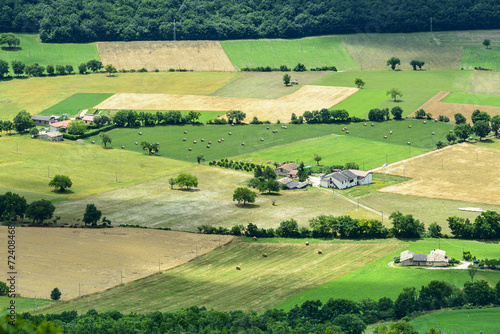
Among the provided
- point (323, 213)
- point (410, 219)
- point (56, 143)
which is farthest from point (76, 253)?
point (56, 143)

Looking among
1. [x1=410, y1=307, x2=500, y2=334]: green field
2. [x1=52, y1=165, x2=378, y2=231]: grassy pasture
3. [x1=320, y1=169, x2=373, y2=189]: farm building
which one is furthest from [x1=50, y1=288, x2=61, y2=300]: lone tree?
[x1=320, y1=169, x2=373, y2=189]: farm building

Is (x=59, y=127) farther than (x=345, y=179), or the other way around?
(x=59, y=127)

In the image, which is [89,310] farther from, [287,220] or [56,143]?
[56,143]

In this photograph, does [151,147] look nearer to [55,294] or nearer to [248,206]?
[248,206]

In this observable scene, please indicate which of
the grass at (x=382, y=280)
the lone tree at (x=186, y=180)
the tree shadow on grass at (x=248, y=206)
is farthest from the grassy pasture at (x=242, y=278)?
the lone tree at (x=186, y=180)

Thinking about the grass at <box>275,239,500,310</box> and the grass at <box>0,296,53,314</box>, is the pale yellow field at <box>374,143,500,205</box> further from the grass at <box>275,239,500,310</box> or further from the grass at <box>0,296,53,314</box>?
the grass at <box>0,296,53,314</box>

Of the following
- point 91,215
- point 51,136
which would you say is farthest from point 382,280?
point 51,136
